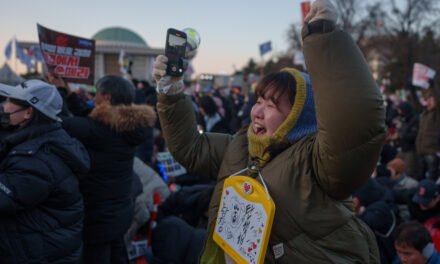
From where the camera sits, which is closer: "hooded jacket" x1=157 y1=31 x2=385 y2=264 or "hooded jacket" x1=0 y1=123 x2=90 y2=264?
"hooded jacket" x1=157 y1=31 x2=385 y2=264

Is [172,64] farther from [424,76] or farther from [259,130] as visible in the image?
[424,76]

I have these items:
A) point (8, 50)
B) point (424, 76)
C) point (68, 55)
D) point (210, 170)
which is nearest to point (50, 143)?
point (210, 170)

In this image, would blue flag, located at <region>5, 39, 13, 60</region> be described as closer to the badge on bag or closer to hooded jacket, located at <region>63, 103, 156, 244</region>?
hooded jacket, located at <region>63, 103, 156, 244</region>

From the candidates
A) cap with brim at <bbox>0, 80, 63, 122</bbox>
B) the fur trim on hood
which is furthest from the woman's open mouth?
the fur trim on hood

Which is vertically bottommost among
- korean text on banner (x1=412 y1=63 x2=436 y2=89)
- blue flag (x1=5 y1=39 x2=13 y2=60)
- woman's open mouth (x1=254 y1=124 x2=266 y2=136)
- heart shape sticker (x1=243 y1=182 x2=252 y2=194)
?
blue flag (x1=5 y1=39 x2=13 y2=60)

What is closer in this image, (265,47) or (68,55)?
(68,55)

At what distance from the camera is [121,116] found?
10.1 ft

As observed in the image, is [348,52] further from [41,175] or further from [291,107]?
[41,175]

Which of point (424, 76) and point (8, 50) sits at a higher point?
point (424, 76)

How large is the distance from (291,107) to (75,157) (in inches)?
57.3

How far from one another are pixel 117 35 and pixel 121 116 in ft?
145

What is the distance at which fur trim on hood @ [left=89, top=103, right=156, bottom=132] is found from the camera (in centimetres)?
305

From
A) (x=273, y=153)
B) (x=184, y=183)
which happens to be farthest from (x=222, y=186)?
(x=184, y=183)

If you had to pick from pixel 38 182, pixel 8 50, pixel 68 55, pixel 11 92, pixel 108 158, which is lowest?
pixel 8 50
